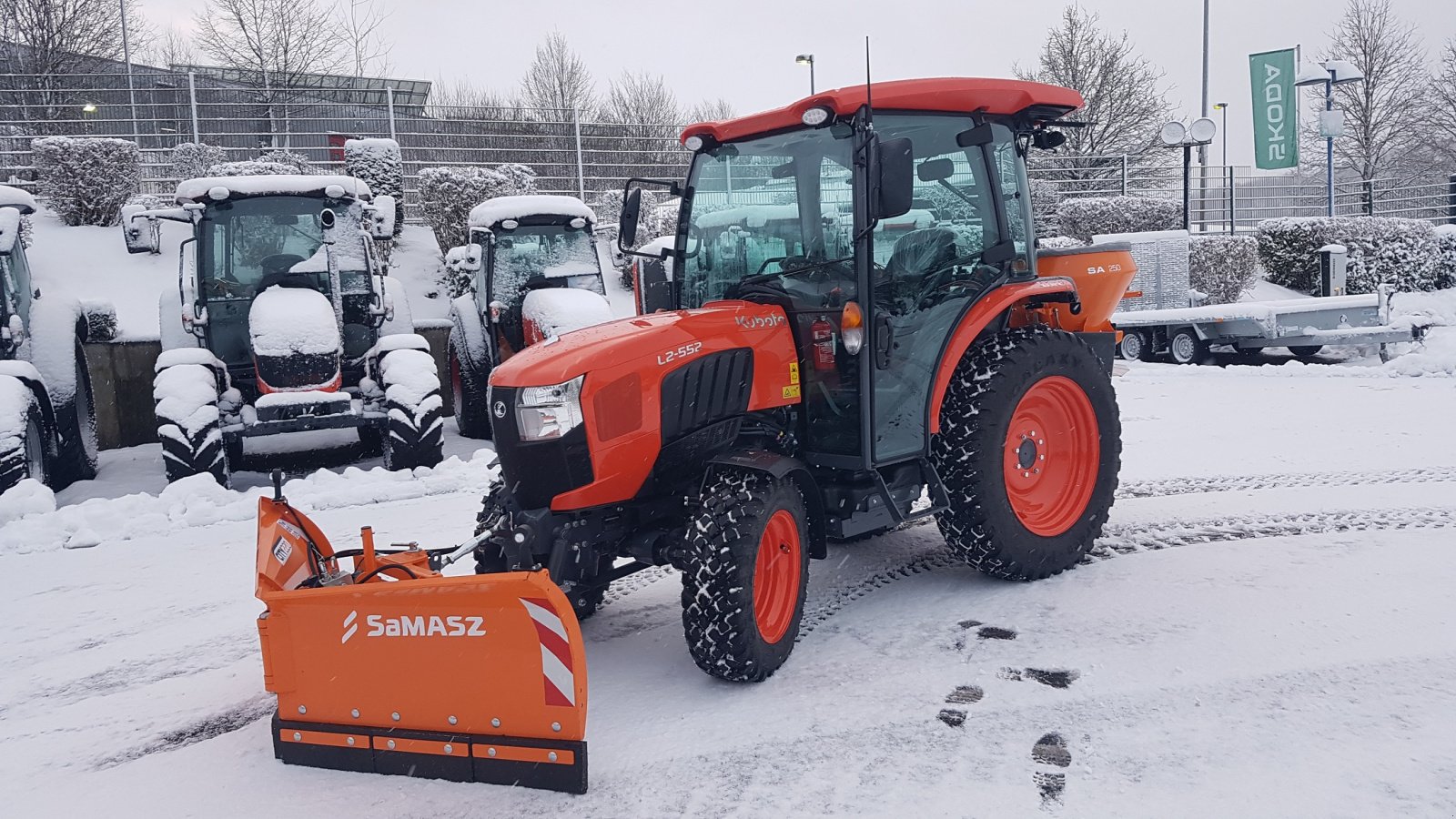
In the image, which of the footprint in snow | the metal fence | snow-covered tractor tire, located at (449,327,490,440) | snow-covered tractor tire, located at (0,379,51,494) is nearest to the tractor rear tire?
the footprint in snow

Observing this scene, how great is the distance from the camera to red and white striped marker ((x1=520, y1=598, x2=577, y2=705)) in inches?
116

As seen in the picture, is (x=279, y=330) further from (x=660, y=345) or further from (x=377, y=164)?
(x=377, y=164)

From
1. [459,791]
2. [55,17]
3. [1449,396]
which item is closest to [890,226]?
[459,791]

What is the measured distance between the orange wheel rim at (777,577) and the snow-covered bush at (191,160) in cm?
1335

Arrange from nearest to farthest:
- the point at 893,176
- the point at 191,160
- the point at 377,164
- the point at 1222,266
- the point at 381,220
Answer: the point at 893,176
the point at 381,220
the point at 191,160
the point at 377,164
the point at 1222,266

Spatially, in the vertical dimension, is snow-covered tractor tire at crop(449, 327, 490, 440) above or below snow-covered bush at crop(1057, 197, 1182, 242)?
below

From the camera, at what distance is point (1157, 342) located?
1285 cm


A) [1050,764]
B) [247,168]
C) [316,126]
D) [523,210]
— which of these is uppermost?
[316,126]

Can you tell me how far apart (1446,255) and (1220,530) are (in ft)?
49.8

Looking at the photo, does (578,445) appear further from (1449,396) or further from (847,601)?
(1449,396)

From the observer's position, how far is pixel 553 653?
2.95m

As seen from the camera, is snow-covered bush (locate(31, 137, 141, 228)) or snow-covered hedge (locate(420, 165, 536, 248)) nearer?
snow-covered bush (locate(31, 137, 141, 228))

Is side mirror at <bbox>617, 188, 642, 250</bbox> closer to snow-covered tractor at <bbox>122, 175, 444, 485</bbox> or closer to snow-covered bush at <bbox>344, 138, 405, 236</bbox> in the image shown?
snow-covered tractor at <bbox>122, 175, 444, 485</bbox>

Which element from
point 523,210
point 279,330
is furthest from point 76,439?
point 523,210
